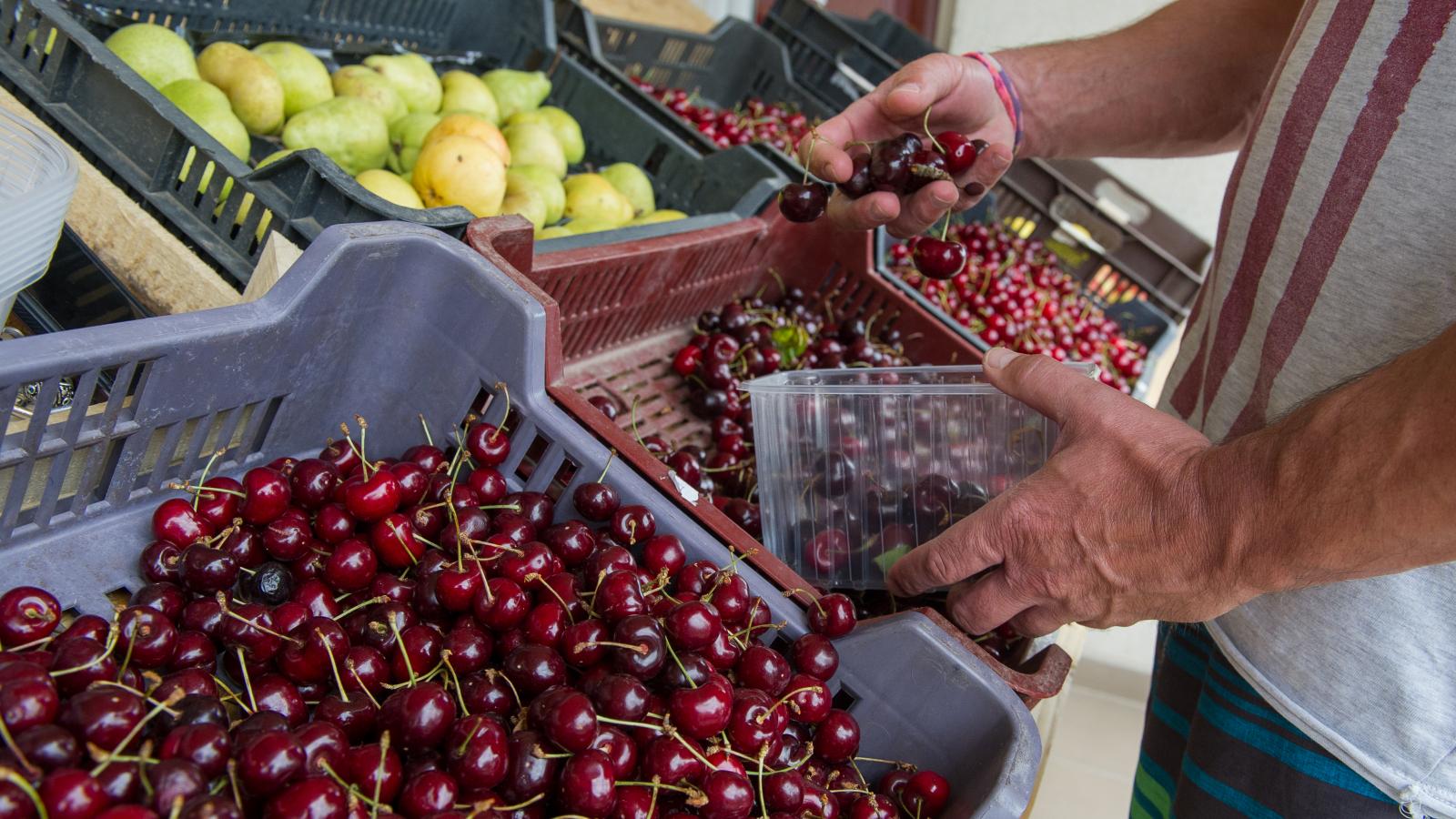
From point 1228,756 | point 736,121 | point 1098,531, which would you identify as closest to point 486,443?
point 1098,531

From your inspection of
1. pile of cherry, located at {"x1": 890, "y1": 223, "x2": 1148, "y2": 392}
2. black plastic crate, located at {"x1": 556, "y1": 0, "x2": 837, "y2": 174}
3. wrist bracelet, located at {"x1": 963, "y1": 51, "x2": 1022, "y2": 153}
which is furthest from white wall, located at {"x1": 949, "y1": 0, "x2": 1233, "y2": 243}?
wrist bracelet, located at {"x1": 963, "y1": 51, "x2": 1022, "y2": 153}

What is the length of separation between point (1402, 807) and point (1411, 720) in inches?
4.6

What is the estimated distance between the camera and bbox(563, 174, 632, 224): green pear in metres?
2.24

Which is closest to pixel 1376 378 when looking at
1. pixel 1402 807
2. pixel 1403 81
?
pixel 1403 81

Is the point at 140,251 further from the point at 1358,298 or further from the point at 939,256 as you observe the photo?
the point at 1358,298

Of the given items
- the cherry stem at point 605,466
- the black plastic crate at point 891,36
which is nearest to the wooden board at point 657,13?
the black plastic crate at point 891,36

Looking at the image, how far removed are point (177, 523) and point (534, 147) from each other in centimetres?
139

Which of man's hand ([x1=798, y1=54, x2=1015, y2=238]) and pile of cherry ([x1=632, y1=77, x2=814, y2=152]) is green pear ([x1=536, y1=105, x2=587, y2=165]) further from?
man's hand ([x1=798, y1=54, x2=1015, y2=238])

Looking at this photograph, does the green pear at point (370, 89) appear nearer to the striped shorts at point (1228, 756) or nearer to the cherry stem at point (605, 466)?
the cherry stem at point (605, 466)

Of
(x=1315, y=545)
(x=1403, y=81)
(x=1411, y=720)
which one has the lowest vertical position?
(x=1411, y=720)

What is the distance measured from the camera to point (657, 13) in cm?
377

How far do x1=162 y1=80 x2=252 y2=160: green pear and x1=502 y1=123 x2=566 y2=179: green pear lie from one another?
0.59 meters

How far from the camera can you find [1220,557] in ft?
3.41

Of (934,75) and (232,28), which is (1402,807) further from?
(232,28)
